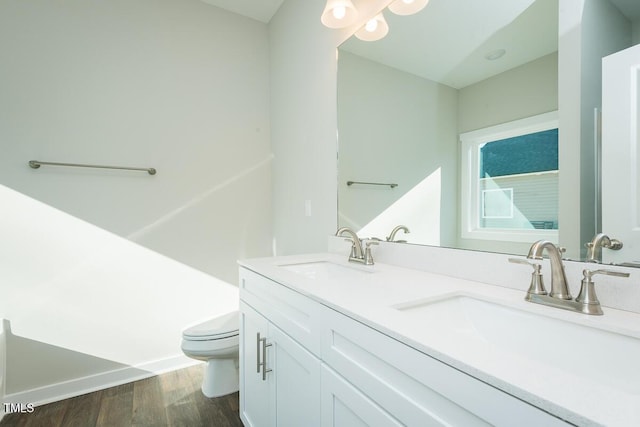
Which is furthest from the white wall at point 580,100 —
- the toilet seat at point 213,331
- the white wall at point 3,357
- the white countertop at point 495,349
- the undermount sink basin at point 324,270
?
the white wall at point 3,357

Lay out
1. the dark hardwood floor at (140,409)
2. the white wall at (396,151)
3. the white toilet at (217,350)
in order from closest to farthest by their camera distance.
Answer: the white wall at (396,151) → the dark hardwood floor at (140,409) → the white toilet at (217,350)

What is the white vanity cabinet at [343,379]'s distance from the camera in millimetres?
479

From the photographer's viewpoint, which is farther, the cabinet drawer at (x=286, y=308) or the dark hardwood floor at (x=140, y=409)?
the dark hardwood floor at (x=140, y=409)

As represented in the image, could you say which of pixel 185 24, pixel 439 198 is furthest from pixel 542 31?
pixel 185 24

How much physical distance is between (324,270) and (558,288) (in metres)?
0.91

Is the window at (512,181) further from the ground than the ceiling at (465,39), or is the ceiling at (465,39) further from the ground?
the ceiling at (465,39)

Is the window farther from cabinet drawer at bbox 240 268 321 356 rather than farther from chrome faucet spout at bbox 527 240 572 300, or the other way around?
cabinet drawer at bbox 240 268 321 356

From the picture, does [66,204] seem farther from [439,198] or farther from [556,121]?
[556,121]

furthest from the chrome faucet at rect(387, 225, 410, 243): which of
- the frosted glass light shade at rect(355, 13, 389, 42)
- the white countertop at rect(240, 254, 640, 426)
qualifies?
the frosted glass light shade at rect(355, 13, 389, 42)

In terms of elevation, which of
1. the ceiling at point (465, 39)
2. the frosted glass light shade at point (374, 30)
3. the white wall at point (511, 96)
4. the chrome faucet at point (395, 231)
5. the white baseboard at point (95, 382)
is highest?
the frosted glass light shade at point (374, 30)

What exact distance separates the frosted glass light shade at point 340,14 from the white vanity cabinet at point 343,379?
130 centimetres

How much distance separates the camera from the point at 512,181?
3.22 feet

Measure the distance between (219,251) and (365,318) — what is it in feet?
6.05

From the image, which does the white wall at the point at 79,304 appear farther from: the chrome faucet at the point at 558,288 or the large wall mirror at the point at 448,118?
the chrome faucet at the point at 558,288
